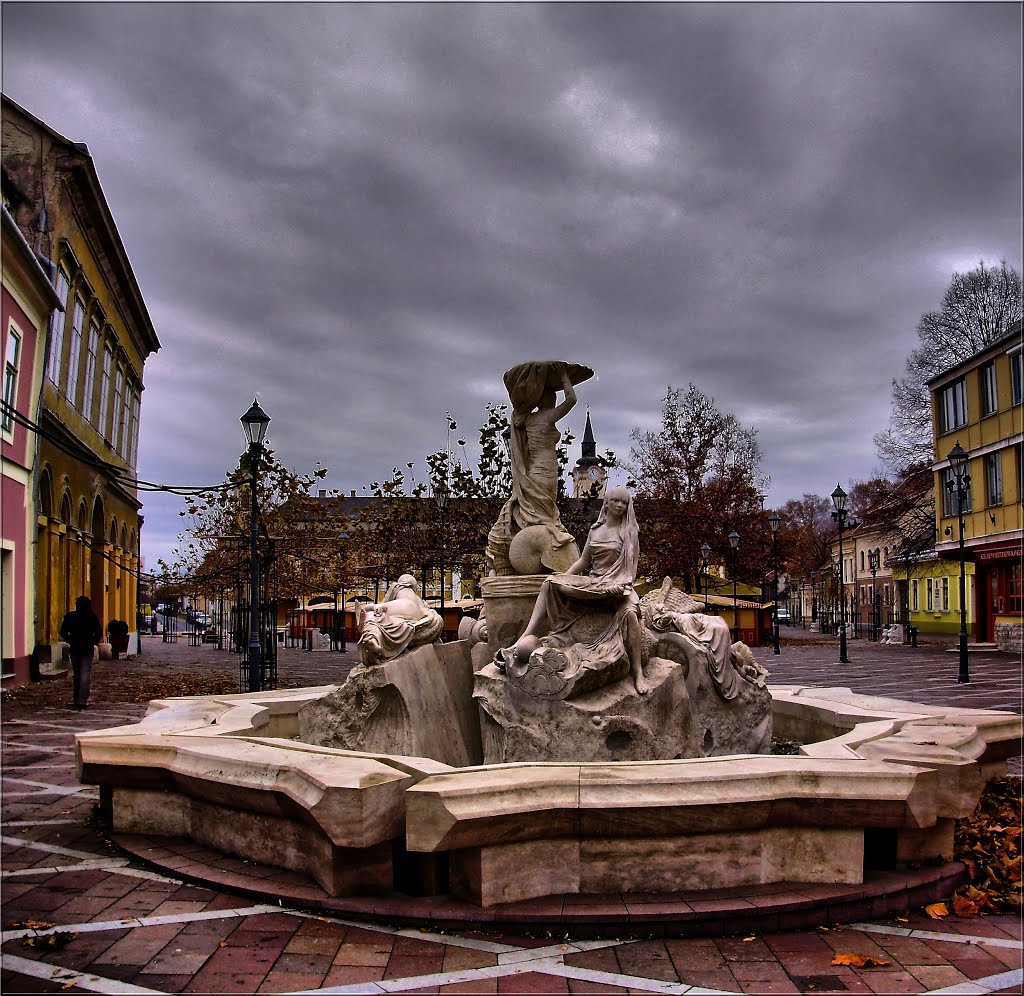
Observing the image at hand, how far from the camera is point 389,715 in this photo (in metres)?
7.28

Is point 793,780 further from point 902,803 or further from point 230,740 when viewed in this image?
point 230,740

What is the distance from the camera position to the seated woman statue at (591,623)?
6.49m

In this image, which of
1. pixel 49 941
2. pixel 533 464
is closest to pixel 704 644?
pixel 533 464

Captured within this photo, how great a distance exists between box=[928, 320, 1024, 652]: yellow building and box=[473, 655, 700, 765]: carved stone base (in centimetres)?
2258

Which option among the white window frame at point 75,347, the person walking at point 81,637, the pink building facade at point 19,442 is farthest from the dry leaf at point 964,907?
the white window frame at point 75,347

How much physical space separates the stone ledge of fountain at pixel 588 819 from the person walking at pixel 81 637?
32.3 ft

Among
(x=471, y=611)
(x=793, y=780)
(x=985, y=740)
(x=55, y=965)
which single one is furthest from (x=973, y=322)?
(x=55, y=965)

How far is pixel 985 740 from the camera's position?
6.30 m

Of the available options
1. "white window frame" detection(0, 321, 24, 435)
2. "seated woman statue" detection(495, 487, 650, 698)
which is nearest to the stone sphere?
"seated woman statue" detection(495, 487, 650, 698)

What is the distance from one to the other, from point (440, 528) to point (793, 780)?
20.8 meters

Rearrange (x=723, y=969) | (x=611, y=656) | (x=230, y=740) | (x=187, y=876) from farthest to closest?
1. (x=611, y=656)
2. (x=230, y=740)
3. (x=187, y=876)
4. (x=723, y=969)

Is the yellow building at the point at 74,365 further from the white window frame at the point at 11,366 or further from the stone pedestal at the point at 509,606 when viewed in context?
the stone pedestal at the point at 509,606

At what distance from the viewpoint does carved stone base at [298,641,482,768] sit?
23.7 feet

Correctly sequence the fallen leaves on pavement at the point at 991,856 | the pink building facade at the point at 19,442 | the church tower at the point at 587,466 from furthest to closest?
the church tower at the point at 587,466 → the pink building facade at the point at 19,442 → the fallen leaves on pavement at the point at 991,856
